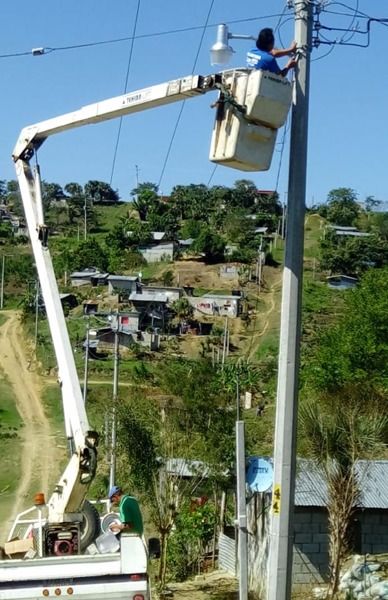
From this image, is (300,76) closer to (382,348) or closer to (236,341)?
(382,348)

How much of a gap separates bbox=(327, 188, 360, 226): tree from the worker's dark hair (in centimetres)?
11703

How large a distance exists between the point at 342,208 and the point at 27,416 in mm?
78772

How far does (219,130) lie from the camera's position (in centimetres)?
1028

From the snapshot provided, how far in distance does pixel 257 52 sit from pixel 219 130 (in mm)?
925

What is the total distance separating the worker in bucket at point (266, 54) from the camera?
33.7ft

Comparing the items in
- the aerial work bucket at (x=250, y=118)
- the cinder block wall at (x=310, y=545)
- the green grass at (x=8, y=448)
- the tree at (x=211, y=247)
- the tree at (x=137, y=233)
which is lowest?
the green grass at (x=8, y=448)

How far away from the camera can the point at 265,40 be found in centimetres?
1055

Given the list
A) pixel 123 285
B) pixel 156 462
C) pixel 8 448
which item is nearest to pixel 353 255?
pixel 123 285

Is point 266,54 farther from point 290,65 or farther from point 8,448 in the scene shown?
point 8,448

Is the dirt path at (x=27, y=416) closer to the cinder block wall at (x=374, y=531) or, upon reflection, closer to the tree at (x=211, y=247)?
the cinder block wall at (x=374, y=531)

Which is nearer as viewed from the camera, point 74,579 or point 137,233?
point 74,579

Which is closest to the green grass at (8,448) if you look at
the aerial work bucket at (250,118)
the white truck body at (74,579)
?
the white truck body at (74,579)

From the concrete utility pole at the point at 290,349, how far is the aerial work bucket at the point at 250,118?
3.32 feet

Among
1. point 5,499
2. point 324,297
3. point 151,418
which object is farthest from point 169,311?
point 151,418
